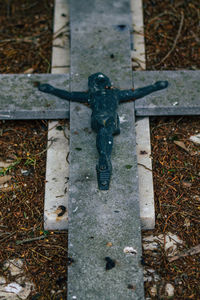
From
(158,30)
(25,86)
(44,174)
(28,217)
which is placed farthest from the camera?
(158,30)

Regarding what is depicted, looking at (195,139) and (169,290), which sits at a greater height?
(195,139)

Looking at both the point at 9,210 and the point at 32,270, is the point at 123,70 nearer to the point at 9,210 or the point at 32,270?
the point at 9,210

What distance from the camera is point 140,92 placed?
141 inches

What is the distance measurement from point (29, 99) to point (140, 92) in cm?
86

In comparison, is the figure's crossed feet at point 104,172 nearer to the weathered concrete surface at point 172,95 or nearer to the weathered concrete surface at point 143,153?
the weathered concrete surface at point 143,153

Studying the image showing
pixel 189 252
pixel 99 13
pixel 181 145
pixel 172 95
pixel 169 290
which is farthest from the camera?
pixel 99 13

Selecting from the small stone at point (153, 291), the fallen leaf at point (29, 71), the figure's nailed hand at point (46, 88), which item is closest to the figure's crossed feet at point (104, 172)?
the small stone at point (153, 291)

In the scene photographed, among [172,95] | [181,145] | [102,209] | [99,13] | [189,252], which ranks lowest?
[189,252]

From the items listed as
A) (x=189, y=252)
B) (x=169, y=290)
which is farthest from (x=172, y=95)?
(x=169, y=290)

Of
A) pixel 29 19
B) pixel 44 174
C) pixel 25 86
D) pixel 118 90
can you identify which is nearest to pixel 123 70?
pixel 118 90

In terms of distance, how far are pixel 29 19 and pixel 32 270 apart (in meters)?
2.62

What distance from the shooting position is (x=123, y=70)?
377cm

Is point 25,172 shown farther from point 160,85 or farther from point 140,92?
point 160,85

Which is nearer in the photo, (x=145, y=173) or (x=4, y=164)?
(x=145, y=173)
